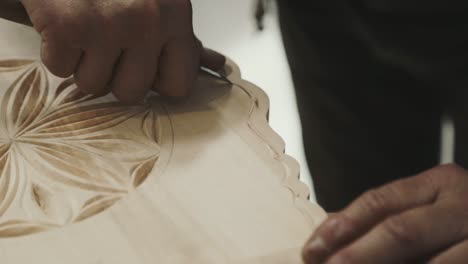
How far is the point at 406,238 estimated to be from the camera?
49cm

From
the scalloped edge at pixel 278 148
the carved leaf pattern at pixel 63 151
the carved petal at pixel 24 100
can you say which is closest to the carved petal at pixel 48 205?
the carved leaf pattern at pixel 63 151

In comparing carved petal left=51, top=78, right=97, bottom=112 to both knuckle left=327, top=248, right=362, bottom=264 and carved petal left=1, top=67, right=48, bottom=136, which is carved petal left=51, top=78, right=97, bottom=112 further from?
knuckle left=327, top=248, right=362, bottom=264

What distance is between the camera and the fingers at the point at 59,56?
70 centimetres

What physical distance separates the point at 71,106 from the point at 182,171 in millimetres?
186

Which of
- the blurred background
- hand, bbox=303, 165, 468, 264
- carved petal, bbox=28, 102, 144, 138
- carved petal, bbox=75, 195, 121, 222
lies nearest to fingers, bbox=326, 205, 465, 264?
hand, bbox=303, 165, 468, 264

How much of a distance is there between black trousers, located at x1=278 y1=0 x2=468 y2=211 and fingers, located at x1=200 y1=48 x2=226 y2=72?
13 centimetres

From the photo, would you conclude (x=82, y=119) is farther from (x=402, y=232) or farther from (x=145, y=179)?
(x=402, y=232)

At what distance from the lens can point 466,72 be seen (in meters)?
0.71

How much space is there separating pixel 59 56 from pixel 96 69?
0.14ft

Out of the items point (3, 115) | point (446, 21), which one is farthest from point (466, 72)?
point (3, 115)

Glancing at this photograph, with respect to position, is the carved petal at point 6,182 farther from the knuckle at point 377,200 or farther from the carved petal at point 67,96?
the knuckle at point 377,200

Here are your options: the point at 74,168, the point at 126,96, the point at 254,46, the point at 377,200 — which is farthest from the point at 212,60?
the point at 254,46

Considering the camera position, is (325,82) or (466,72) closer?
(466,72)

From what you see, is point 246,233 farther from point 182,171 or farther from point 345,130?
point 345,130
